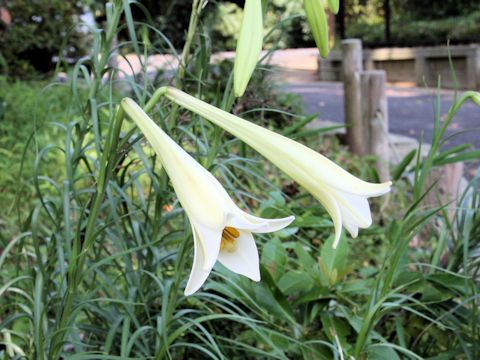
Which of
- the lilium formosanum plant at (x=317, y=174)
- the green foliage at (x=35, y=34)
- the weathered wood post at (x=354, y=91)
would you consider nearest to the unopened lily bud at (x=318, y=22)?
the lilium formosanum plant at (x=317, y=174)

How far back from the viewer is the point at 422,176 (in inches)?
53.0

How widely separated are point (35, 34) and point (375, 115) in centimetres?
569

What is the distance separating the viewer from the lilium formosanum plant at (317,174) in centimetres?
78

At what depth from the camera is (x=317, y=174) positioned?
2.57 ft

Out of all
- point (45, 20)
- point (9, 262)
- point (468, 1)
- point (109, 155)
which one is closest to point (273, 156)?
point (109, 155)

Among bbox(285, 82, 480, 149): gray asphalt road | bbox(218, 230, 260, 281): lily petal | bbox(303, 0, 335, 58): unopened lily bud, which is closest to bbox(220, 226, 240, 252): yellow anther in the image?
bbox(218, 230, 260, 281): lily petal

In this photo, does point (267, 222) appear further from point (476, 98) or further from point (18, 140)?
point (18, 140)

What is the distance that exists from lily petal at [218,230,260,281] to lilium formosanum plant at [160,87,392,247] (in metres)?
0.12

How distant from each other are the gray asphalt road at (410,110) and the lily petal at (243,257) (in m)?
5.29

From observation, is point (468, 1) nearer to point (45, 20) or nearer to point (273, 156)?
point (45, 20)

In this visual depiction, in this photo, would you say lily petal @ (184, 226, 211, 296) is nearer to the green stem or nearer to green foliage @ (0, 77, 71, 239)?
the green stem

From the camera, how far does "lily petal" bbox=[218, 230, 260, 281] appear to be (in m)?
0.87

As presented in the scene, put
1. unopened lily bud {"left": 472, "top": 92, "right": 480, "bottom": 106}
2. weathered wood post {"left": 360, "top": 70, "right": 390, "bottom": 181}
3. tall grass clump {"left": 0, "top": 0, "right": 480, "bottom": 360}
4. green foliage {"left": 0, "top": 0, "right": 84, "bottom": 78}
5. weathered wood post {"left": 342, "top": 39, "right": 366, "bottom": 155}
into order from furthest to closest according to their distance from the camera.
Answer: green foliage {"left": 0, "top": 0, "right": 84, "bottom": 78} → weathered wood post {"left": 342, "top": 39, "right": 366, "bottom": 155} → weathered wood post {"left": 360, "top": 70, "right": 390, "bottom": 181} → tall grass clump {"left": 0, "top": 0, "right": 480, "bottom": 360} → unopened lily bud {"left": 472, "top": 92, "right": 480, "bottom": 106}

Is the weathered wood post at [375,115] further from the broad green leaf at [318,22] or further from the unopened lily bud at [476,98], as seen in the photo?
the broad green leaf at [318,22]
